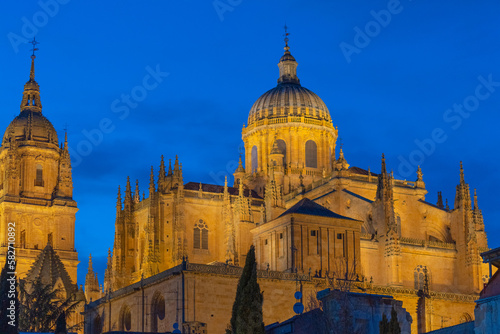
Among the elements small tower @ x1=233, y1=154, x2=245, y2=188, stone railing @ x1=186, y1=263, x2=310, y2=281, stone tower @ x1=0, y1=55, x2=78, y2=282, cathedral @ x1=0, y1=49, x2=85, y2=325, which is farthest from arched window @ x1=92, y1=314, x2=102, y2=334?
small tower @ x1=233, y1=154, x2=245, y2=188

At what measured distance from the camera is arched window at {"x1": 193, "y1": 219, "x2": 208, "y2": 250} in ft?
255

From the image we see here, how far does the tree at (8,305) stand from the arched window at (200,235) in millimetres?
29902

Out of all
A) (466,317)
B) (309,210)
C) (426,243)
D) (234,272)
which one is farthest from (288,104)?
(234,272)

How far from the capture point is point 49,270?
3204 inches

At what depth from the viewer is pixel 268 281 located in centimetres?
6153

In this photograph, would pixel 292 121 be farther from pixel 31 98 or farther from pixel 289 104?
pixel 31 98

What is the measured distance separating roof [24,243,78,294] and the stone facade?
12.4 ft

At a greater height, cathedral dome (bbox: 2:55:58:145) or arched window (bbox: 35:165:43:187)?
cathedral dome (bbox: 2:55:58:145)

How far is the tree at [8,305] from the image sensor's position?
45188mm

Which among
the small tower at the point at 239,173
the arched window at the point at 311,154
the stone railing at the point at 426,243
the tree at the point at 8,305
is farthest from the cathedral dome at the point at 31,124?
the tree at the point at 8,305

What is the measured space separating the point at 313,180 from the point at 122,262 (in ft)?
58.1

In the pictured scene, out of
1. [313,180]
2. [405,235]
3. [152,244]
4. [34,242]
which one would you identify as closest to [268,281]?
[152,244]

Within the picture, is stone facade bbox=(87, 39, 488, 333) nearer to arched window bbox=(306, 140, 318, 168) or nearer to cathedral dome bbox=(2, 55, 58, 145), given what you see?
arched window bbox=(306, 140, 318, 168)

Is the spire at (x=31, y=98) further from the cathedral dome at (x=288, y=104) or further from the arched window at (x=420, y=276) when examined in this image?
the arched window at (x=420, y=276)
